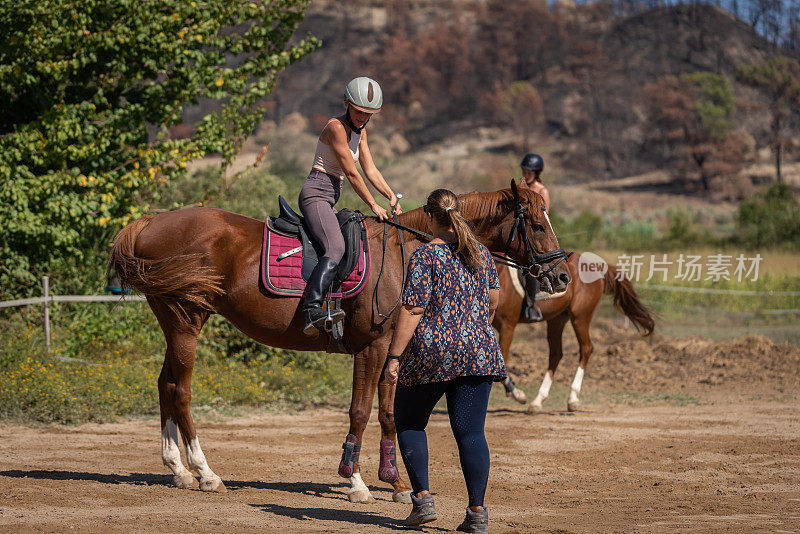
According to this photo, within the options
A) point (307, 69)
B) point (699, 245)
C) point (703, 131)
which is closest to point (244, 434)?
point (699, 245)

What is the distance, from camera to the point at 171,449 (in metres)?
7.01

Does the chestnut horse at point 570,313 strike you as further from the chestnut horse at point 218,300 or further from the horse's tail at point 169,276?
the horse's tail at point 169,276

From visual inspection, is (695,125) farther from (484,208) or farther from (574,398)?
(484,208)

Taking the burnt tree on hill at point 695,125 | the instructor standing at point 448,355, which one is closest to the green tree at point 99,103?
the instructor standing at point 448,355

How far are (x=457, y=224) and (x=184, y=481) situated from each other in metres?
3.26

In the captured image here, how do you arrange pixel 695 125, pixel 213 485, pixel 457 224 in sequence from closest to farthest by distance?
pixel 457 224 → pixel 213 485 → pixel 695 125

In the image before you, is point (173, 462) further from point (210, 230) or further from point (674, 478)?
point (674, 478)

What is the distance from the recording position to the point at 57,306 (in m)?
12.4

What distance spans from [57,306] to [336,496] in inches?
278

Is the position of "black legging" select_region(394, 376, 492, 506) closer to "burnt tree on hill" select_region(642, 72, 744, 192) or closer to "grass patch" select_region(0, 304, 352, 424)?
"grass patch" select_region(0, 304, 352, 424)

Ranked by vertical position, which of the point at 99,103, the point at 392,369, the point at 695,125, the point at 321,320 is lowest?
the point at 392,369

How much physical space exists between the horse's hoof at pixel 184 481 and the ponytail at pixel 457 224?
10.3 ft

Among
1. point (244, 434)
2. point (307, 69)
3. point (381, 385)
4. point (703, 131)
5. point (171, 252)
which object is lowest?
point (244, 434)


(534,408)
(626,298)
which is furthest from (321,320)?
(626,298)
